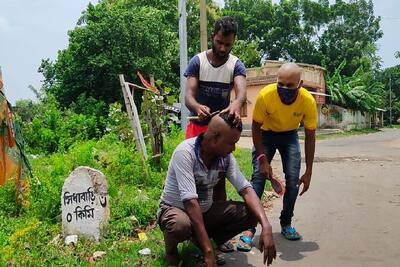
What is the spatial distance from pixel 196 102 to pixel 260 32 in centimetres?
3898

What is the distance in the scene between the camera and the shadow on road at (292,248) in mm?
4043

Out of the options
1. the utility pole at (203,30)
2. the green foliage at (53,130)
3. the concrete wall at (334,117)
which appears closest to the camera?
the green foliage at (53,130)

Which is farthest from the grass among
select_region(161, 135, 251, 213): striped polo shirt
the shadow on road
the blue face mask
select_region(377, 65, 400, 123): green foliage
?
select_region(377, 65, 400, 123): green foliage

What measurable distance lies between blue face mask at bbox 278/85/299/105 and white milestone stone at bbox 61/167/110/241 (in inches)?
71.7

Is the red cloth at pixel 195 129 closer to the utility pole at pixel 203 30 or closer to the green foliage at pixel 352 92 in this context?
the utility pole at pixel 203 30

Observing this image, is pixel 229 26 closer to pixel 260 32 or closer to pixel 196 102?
pixel 196 102

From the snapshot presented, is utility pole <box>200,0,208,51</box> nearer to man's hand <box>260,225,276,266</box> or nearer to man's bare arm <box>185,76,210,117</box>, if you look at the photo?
man's bare arm <box>185,76,210,117</box>

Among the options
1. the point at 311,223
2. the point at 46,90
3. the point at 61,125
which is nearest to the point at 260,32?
the point at 46,90

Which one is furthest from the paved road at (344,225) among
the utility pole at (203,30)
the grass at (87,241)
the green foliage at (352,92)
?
the green foliage at (352,92)

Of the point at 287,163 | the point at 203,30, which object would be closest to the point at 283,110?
the point at 287,163

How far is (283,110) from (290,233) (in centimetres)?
118

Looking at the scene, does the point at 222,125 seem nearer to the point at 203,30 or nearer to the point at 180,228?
the point at 180,228

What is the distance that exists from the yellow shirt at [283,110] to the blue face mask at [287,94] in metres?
0.03

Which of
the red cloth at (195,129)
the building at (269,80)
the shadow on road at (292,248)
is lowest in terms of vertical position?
the shadow on road at (292,248)
